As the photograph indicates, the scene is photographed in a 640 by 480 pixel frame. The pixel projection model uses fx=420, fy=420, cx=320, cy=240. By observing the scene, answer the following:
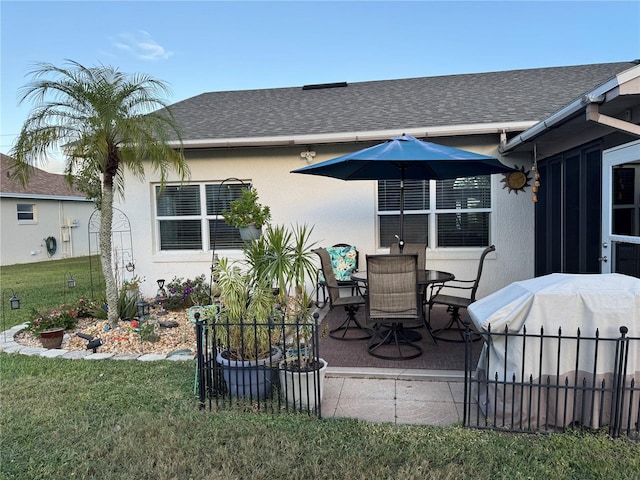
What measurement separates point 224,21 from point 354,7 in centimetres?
290

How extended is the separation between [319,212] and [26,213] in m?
14.8

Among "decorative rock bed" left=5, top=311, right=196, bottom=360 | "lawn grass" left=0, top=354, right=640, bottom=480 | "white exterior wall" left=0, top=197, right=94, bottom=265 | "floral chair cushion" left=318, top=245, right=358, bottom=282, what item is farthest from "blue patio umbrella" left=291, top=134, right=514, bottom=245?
"white exterior wall" left=0, top=197, right=94, bottom=265

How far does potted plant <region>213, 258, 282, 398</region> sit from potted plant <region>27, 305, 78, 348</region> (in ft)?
8.50

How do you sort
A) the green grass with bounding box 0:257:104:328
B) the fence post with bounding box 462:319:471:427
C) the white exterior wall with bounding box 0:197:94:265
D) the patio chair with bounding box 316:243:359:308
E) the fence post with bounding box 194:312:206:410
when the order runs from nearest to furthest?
the fence post with bounding box 462:319:471:427
the fence post with bounding box 194:312:206:410
the patio chair with bounding box 316:243:359:308
the green grass with bounding box 0:257:104:328
the white exterior wall with bounding box 0:197:94:265

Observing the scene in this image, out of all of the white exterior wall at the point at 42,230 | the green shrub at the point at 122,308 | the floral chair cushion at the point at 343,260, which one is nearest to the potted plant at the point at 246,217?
the floral chair cushion at the point at 343,260

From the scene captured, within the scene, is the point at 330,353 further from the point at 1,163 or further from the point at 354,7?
the point at 1,163

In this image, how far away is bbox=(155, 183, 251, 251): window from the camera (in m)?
7.71

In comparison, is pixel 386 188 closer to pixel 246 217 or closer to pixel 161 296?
pixel 246 217

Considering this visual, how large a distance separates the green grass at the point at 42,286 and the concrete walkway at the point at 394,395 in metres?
4.70

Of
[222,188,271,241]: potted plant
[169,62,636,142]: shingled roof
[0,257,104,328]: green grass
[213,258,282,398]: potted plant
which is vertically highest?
[169,62,636,142]: shingled roof

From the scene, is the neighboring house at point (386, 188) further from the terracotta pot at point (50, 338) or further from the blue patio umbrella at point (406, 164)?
the terracotta pot at point (50, 338)

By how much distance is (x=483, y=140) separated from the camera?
22.4ft

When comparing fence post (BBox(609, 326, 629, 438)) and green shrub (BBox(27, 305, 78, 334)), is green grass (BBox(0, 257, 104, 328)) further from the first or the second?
fence post (BBox(609, 326, 629, 438))

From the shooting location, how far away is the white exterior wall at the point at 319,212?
22.5ft
